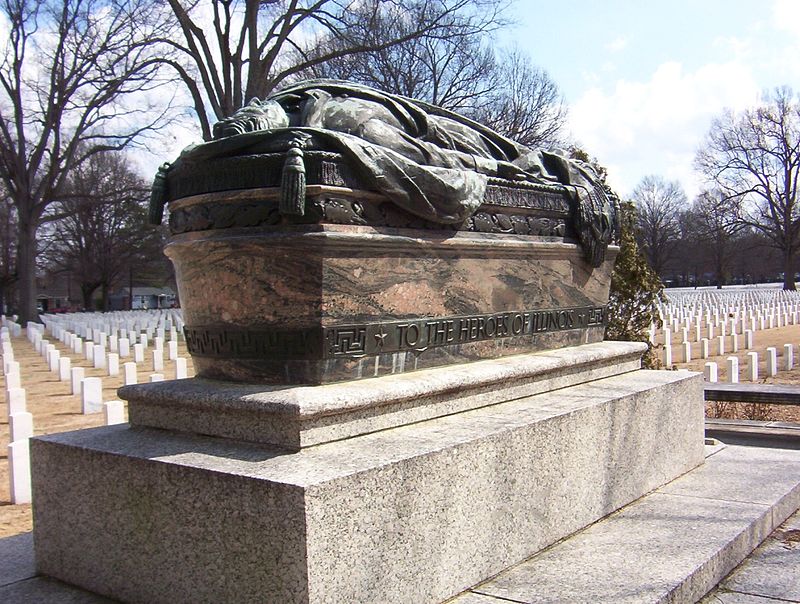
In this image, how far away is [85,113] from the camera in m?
28.6

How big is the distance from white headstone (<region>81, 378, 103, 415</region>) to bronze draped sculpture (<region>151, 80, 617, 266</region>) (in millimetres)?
7147

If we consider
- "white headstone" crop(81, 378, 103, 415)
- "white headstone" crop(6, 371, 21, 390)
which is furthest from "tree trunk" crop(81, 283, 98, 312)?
"white headstone" crop(81, 378, 103, 415)

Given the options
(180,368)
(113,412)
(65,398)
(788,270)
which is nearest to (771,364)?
(180,368)

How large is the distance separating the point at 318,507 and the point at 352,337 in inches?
41.6

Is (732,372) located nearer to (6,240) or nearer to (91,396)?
(91,396)

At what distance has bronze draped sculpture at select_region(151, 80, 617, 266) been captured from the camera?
11.0 ft

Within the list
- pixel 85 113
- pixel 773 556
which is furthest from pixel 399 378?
pixel 85 113

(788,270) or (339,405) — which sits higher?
(788,270)

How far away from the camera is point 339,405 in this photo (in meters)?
3.07

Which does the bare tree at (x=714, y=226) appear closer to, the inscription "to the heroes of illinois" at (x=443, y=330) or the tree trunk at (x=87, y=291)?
the tree trunk at (x=87, y=291)

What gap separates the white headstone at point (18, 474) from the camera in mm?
5891

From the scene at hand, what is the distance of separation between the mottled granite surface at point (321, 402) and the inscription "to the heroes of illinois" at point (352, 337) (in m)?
0.14

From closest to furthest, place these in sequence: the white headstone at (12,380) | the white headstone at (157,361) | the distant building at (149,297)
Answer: the white headstone at (12,380)
the white headstone at (157,361)
the distant building at (149,297)

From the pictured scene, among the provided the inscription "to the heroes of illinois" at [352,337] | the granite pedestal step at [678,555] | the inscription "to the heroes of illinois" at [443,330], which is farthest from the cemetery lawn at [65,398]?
the granite pedestal step at [678,555]
